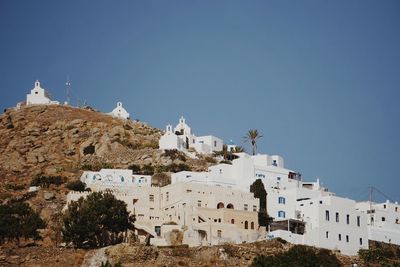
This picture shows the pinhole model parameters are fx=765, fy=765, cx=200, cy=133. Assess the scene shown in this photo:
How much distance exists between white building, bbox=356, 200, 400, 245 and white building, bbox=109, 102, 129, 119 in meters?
43.0

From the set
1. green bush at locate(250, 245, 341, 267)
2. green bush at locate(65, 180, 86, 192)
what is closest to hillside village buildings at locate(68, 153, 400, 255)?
green bush at locate(65, 180, 86, 192)

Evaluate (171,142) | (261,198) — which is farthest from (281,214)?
(171,142)

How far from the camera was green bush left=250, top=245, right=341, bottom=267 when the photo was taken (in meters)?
60.5

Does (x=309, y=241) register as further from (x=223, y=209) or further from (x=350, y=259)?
(x=223, y=209)

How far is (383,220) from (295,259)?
105 ft

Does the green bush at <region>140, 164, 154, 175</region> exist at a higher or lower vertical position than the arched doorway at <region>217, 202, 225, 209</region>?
higher

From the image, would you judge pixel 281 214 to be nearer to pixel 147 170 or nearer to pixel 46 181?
pixel 147 170

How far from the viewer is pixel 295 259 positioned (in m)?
62.5

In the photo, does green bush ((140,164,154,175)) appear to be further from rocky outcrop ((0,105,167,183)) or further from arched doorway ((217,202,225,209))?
arched doorway ((217,202,225,209))

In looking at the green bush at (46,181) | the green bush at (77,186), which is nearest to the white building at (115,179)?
the green bush at (77,186)

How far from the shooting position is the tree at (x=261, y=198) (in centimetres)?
7721

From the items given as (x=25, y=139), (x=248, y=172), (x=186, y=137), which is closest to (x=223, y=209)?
(x=248, y=172)

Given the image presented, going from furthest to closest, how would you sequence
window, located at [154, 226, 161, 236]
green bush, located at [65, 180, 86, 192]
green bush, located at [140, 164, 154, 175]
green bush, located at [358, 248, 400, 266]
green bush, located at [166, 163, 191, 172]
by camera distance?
green bush, located at [166, 163, 191, 172] < green bush, located at [140, 164, 154, 175] < green bush, located at [65, 180, 86, 192] < green bush, located at [358, 248, 400, 266] < window, located at [154, 226, 161, 236]

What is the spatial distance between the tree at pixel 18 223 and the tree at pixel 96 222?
3724 millimetres
